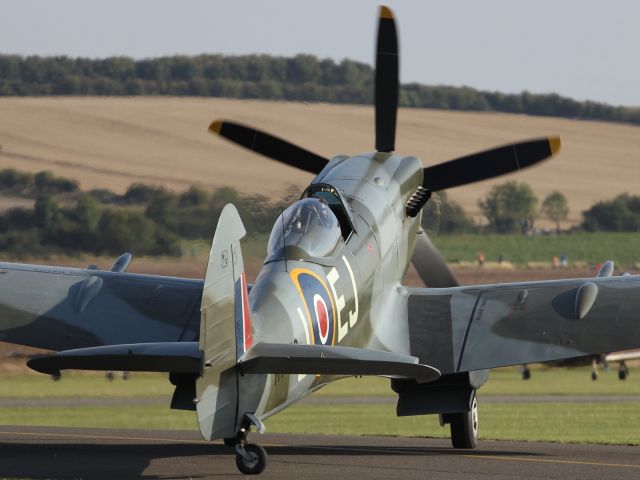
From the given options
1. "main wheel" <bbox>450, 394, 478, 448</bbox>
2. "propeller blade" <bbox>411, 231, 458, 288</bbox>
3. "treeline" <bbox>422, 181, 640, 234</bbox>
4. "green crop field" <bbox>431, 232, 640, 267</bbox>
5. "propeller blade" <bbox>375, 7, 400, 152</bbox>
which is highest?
"propeller blade" <bbox>375, 7, 400, 152</bbox>

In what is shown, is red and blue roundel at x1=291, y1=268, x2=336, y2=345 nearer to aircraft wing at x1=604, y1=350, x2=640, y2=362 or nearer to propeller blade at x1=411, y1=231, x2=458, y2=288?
propeller blade at x1=411, y1=231, x2=458, y2=288

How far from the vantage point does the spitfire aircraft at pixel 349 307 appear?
1312 centimetres

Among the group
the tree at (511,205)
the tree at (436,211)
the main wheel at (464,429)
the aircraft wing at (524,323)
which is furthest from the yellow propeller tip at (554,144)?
the tree at (511,205)

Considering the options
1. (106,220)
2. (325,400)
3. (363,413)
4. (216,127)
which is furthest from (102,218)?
(216,127)

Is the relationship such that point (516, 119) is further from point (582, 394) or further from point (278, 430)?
point (278, 430)

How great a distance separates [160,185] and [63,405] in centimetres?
1463

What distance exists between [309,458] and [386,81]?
7.35 m

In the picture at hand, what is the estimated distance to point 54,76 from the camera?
66500 mm

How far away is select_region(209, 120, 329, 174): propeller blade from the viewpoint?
2172 cm

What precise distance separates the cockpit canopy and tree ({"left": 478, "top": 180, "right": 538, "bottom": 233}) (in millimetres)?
49734

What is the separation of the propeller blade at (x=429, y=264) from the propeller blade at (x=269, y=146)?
6.69 ft

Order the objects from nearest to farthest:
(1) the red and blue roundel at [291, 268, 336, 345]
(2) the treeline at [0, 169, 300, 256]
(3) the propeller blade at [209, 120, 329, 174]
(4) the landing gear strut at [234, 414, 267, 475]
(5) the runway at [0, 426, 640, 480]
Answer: (4) the landing gear strut at [234, 414, 267, 475] < (5) the runway at [0, 426, 640, 480] < (1) the red and blue roundel at [291, 268, 336, 345] < (3) the propeller blade at [209, 120, 329, 174] < (2) the treeline at [0, 169, 300, 256]

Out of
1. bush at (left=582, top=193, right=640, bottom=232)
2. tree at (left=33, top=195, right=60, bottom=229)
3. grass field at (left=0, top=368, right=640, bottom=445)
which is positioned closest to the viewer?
grass field at (left=0, top=368, right=640, bottom=445)

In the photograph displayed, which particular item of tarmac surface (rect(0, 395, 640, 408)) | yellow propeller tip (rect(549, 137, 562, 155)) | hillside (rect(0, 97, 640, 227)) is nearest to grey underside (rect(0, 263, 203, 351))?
yellow propeller tip (rect(549, 137, 562, 155))
